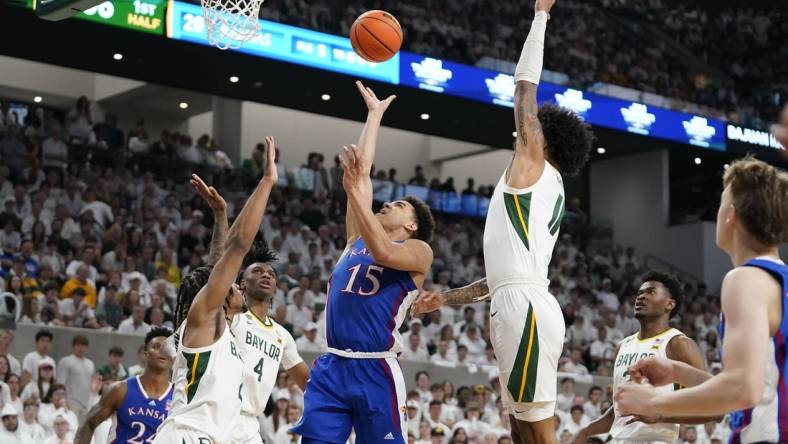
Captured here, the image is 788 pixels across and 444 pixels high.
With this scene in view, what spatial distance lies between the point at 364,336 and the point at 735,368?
2.79m

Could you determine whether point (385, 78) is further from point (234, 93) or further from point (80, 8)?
point (80, 8)

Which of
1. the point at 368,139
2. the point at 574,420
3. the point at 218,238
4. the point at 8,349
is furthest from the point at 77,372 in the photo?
the point at 368,139

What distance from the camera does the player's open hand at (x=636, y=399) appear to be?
3268mm

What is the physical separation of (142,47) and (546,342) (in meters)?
13.6

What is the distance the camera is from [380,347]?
5.66m

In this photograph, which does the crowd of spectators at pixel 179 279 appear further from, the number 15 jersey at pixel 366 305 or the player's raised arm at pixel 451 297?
the player's raised arm at pixel 451 297

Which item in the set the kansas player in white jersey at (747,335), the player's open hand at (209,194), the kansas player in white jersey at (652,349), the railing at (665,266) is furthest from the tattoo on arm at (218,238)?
the railing at (665,266)

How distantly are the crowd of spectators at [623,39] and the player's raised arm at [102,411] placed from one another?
35.9ft

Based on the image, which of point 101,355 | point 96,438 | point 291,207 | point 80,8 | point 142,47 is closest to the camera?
point 80,8

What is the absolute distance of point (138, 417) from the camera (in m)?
6.99

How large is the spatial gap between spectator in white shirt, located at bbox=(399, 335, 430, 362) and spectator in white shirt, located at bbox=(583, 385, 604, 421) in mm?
2263

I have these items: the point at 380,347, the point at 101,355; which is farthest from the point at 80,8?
the point at 101,355

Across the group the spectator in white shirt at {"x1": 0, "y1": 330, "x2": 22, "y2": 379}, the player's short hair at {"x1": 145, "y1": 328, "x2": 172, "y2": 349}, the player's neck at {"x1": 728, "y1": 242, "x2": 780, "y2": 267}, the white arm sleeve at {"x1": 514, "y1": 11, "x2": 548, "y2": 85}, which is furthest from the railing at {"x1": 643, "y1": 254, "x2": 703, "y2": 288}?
the player's neck at {"x1": 728, "y1": 242, "x2": 780, "y2": 267}

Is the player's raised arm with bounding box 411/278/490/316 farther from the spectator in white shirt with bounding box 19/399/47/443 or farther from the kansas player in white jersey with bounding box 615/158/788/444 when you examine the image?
the spectator in white shirt with bounding box 19/399/47/443
